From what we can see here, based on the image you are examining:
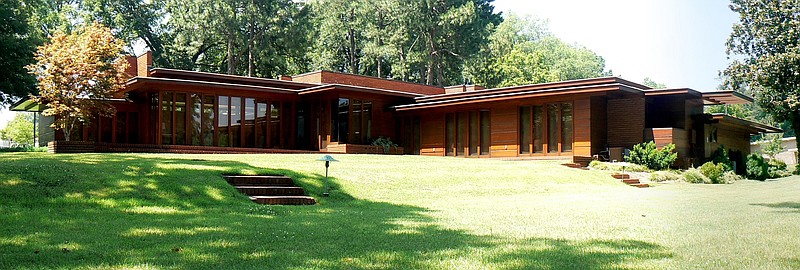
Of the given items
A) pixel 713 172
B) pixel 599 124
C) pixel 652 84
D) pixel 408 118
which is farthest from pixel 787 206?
pixel 652 84

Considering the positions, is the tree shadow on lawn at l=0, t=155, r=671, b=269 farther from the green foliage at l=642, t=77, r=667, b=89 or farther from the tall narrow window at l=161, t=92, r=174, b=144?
the green foliage at l=642, t=77, r=667, b=89

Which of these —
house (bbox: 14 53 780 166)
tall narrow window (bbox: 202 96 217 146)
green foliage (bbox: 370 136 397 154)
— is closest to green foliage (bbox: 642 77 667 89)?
house (bbox: 14 53 780 166)

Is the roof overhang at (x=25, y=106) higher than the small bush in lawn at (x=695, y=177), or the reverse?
the roof overhang at (x=25, y=106)

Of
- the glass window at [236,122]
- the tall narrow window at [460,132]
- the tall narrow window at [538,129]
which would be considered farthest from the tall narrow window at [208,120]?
the tall narrow window at [538,129]

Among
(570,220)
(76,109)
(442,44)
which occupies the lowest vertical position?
(570,220)

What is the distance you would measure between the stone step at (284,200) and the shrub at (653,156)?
1590cm

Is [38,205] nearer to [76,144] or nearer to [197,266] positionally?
[197,266]

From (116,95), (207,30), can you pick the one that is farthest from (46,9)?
(116,95)

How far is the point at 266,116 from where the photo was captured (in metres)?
30.0

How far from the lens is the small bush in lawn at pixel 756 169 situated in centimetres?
2949

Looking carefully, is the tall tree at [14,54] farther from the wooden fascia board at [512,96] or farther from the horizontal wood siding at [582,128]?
the horizontal wood siding at [582,128]

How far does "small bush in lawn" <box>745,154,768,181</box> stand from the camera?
96.8 ft

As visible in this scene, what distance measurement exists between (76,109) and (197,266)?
19566 millimetres

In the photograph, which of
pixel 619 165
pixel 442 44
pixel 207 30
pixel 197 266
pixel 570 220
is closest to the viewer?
pixel 197 266
